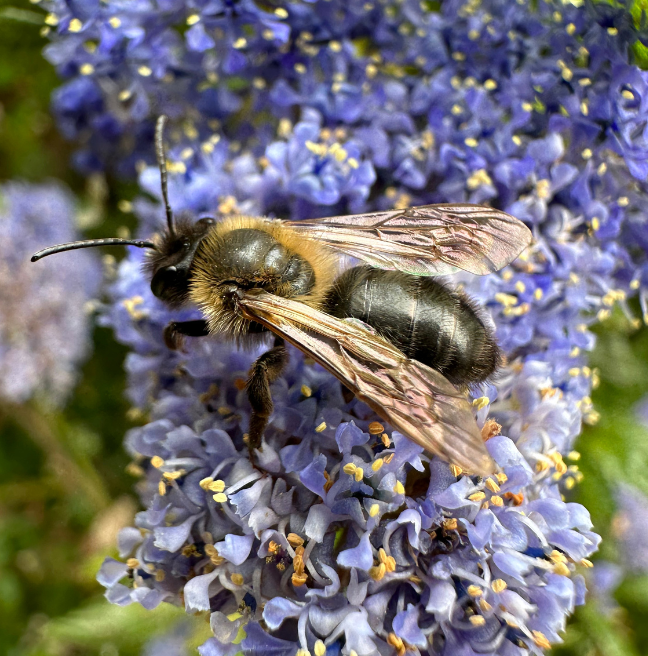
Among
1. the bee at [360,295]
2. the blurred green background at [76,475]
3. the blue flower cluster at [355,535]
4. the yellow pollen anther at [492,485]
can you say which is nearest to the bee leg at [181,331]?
the bee at [360,295]

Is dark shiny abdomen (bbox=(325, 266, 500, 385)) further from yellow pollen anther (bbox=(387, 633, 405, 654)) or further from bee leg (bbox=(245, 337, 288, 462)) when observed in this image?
yellow pollen anther (bbox=(387, 633, 405, 654))

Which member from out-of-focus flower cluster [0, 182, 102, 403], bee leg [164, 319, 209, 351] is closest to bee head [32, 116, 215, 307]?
bee leg [164, 319, 209, 351]

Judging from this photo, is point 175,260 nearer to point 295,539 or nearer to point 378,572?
point 295,539


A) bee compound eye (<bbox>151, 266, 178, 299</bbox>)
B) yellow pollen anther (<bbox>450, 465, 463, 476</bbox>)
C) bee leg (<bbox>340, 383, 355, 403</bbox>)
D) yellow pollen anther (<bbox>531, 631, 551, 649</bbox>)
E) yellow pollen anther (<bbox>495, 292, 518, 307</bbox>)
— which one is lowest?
yellow pollen anther (<bbox>531, 631, 551, 649</bbox>)

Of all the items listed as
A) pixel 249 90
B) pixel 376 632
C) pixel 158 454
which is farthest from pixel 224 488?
pixel 249 90

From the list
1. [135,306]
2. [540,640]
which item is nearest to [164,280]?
[135,306]
